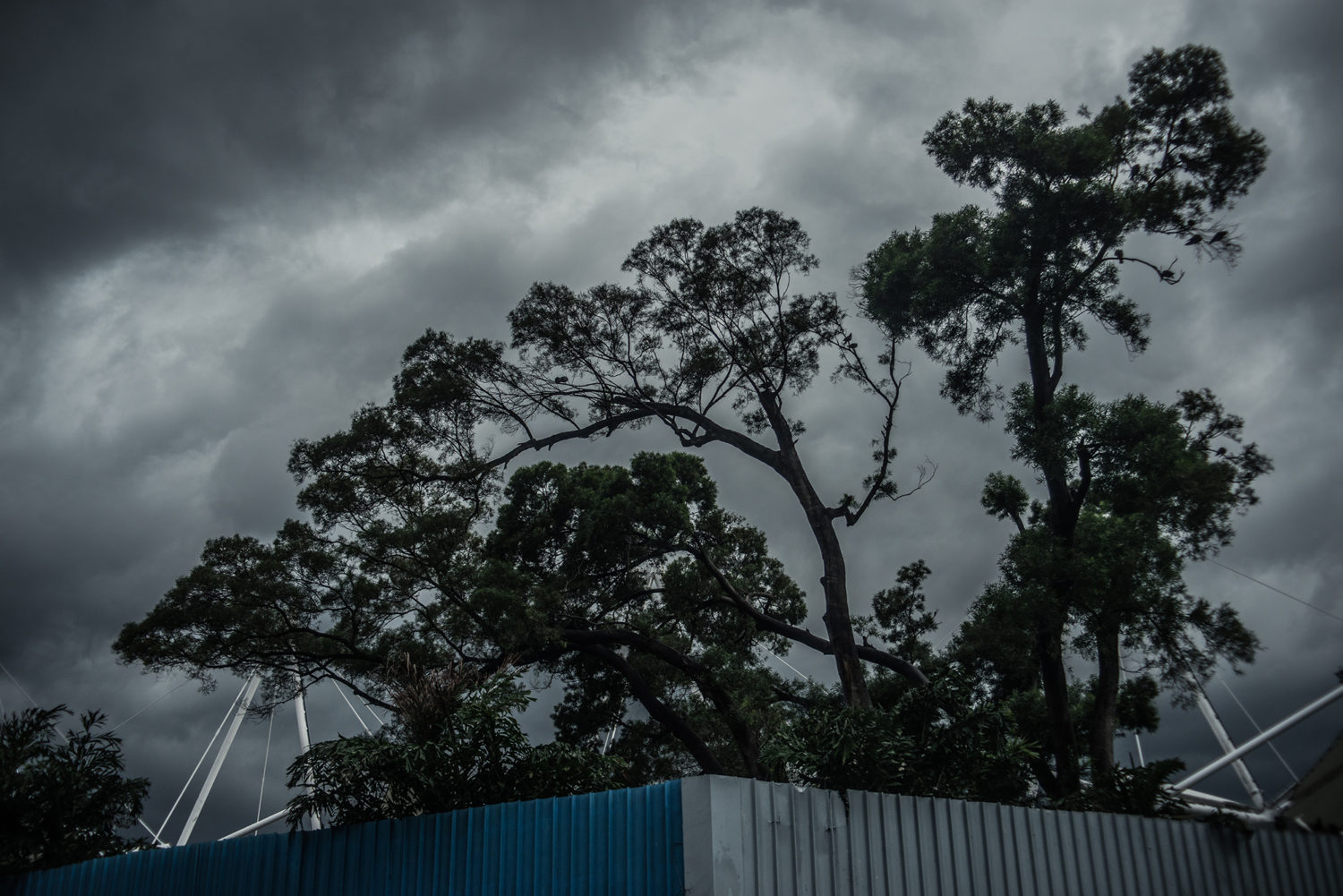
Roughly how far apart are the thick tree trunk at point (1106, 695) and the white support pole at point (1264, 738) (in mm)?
3112

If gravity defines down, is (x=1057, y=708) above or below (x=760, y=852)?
above

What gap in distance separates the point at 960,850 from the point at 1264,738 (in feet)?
47.2

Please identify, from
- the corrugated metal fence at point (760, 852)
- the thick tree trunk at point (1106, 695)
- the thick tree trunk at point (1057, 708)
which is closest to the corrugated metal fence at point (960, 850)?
the corrugated metal fence at point (760, 852)

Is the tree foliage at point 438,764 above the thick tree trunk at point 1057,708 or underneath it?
underneath

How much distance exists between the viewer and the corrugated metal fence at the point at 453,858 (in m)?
5.84

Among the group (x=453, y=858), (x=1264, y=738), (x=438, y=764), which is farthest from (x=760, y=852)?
(x=1264, y=738)

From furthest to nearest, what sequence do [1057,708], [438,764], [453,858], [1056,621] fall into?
[1057,708] → [1056,621] → [438,764] → [453,858]

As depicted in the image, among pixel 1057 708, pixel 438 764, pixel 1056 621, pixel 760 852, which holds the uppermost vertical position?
pixel 1056 621

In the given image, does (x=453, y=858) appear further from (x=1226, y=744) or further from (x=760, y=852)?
(x=1226, y=744)

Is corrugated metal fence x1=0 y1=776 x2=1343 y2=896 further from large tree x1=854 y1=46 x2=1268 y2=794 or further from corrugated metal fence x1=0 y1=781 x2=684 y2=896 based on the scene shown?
large tree x1=854 y1=46 x2=1268 y2=794

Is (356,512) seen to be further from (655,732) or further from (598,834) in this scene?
(598,834)

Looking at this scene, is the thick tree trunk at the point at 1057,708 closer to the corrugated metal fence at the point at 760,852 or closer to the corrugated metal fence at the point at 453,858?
the corrugated metal fence at the point at 760,852

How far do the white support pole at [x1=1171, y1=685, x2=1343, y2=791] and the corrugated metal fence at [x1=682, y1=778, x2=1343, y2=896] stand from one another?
32.1 ft

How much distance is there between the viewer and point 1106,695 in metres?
14.5
